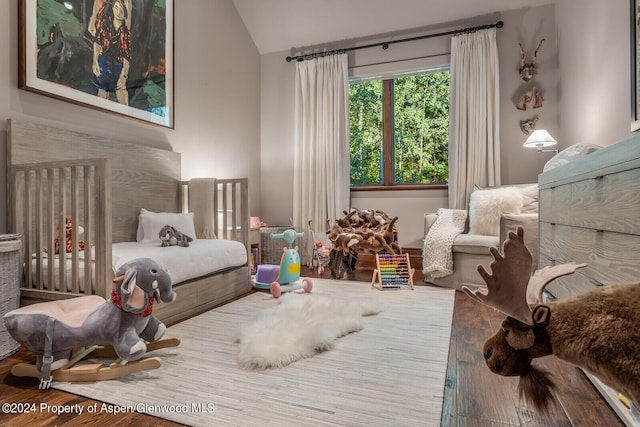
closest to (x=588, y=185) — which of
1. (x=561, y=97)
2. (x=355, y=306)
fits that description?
(x=355, y=306)

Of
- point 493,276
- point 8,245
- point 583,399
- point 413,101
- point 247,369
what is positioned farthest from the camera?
point 413,101

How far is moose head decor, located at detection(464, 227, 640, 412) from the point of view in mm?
485

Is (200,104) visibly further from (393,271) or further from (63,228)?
(393,271)

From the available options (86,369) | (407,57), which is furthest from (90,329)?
(407,57)

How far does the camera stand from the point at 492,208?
10.3ft

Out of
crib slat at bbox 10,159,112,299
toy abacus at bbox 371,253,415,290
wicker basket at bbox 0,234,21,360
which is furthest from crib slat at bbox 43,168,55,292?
toy abacus at bbox 371,253,415,290

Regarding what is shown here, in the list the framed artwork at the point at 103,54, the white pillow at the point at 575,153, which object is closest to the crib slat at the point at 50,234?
the framed artwork at the point at 103,54

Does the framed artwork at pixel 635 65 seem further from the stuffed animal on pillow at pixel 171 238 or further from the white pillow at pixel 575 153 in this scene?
the stuffed animal on pillow at pixel 171 238

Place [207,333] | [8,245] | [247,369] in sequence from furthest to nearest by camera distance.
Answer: [207,333] < [8,245] < [247,369]

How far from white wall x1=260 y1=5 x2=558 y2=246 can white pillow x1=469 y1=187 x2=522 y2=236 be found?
62cm

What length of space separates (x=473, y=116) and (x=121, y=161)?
3247 millimetres

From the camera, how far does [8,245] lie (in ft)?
5.46

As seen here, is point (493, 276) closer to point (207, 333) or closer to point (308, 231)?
point (207, 333)

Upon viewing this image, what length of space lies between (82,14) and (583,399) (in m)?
3.40
